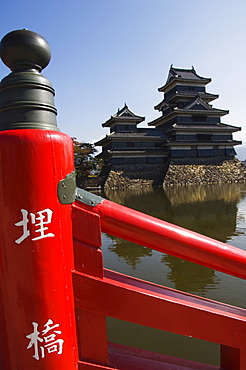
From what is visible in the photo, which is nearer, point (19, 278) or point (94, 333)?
point (19, 278)

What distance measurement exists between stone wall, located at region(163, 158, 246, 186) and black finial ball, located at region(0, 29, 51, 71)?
22607 millimetres

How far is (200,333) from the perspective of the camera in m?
0.95

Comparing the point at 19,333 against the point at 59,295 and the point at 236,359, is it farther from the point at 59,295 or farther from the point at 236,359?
the point at 236,359

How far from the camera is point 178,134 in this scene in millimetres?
23594

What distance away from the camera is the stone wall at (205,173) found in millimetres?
23469

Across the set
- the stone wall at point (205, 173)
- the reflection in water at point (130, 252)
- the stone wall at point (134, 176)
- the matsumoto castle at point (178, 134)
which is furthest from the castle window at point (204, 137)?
the reflection in water at point (130, 252)

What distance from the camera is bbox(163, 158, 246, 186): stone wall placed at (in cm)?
2347

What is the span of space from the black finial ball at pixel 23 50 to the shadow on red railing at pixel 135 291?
45cm

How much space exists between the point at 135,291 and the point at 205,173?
80.7 ft

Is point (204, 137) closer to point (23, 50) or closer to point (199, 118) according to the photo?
point (199, 118)

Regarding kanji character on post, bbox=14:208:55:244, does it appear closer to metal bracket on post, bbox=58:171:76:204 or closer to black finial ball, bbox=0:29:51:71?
metal bracket on post, bbox=58:171:76:204

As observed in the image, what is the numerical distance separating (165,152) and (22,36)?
78.4 feet

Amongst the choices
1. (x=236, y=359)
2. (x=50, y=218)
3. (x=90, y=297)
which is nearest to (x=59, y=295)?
(x=90, y=297)

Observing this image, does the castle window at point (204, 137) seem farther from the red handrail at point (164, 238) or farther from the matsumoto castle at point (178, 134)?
the red handrail at point (164, 238)
